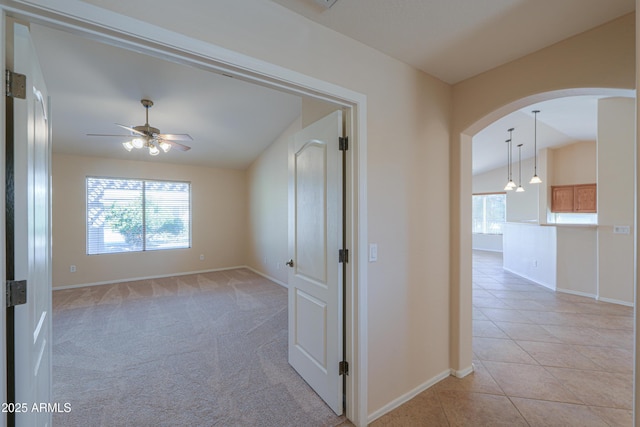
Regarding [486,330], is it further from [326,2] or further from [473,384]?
[326,2]

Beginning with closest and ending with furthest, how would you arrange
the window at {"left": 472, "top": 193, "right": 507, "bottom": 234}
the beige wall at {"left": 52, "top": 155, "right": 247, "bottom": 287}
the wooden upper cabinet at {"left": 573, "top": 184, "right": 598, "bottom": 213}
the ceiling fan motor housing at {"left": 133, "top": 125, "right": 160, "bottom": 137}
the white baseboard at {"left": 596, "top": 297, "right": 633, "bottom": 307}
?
1. the ceiling fan motor housing at {"left": 133, "top": 125, "right": 160, "bottom": 137}
2. the white baseboard at {"left": 596, "top": 297, "right": 633, "bottom": 307}
3. the beige wall at {"left": 52, "top": 155, "right": 247, "bottom": 287}
4. the wooden upper cabinet at {"left": 573, "top": 184, "right": 598, "bottom": 213}
5. the window at {"left": 472, "top": 193, "right": 507, "bottom": 234}

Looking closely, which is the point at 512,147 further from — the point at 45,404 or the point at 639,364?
the point at 45,404

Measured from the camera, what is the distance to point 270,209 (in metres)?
5.74

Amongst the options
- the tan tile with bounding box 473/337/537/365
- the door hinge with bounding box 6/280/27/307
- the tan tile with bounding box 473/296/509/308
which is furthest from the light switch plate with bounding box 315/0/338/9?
the tan tile with bounding box 473/296/509/308

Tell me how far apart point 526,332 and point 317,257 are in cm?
293

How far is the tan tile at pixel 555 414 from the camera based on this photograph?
1.79 meters

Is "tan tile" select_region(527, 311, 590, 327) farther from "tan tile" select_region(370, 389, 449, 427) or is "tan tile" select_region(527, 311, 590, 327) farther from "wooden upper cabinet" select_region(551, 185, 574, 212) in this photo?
"wooden upper cabinet" select_region(551, 185, 574, 212)

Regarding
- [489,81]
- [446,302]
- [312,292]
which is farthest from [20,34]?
[446,302]

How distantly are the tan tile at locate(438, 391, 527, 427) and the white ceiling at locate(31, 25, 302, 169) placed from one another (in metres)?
3.94

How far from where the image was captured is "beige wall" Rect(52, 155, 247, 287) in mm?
4969

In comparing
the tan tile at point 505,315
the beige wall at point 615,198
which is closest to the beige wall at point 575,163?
the beige wall at point 615,198

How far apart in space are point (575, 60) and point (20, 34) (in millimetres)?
2861

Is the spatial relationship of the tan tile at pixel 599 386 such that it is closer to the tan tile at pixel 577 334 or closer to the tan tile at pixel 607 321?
the tan tile at pixel 577 334

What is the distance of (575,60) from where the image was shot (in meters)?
1.70
